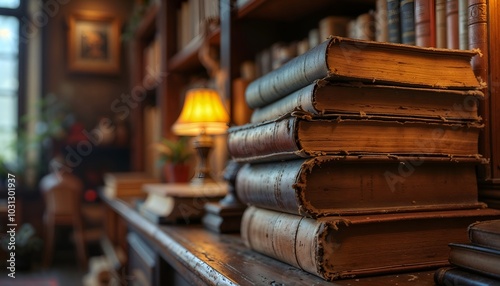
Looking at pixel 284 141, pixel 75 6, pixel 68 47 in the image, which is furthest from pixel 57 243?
pixel 284 141

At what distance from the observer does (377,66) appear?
0.75 meters

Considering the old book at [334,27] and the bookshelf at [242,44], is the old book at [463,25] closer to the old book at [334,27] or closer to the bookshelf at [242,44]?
the bookshelf at [242,44]

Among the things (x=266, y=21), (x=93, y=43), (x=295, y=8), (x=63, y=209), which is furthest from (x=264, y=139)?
(x=93, y=43)

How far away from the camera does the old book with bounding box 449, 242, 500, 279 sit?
1.89 ft

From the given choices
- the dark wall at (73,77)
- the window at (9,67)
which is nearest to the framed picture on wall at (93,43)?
the dark wall at (73,77)

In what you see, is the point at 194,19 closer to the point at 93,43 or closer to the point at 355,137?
the point at 355,137

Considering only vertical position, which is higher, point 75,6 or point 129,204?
point 75,6

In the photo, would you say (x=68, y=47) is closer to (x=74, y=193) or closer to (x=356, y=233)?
(x=74, y=193)

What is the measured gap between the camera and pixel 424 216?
0.74m

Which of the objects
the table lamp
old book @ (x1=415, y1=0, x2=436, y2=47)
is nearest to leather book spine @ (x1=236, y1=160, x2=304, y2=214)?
old book @ (x1=415, y1=0, x2=436, y2=47)

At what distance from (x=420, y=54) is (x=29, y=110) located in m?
4.59

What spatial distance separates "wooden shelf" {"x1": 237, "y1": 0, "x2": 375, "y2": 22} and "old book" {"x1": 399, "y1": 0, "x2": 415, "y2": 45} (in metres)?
0.42

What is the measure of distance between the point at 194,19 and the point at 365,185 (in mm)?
1645

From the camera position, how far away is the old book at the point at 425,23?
0.90 metres
